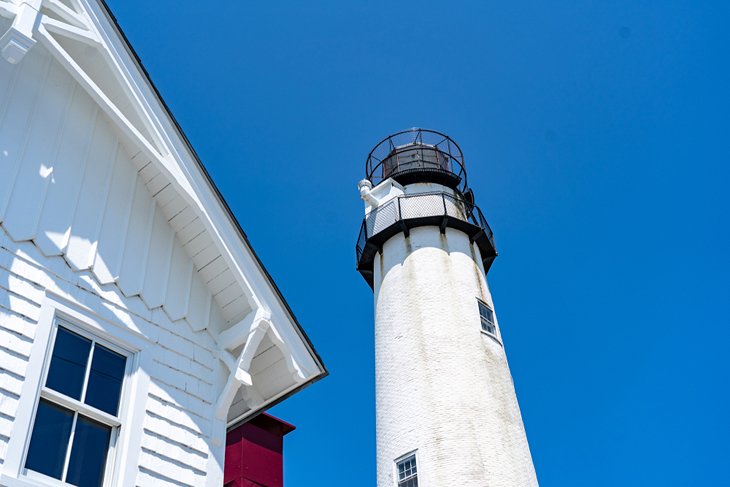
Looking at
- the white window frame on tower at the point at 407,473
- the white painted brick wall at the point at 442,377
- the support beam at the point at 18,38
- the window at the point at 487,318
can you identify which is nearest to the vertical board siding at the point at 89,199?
the support beam at the point at 18,38

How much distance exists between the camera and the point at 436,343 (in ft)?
69.5

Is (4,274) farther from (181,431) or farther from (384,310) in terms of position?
(384,310)

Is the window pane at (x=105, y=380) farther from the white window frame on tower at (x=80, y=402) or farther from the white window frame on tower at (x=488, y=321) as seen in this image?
the white window frame on tower at (x=488, y=321)

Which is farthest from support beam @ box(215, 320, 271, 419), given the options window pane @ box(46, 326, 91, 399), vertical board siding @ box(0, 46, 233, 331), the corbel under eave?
window pane @ box(46, 326, 91, 399)

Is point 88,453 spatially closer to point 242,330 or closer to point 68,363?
point 68,363

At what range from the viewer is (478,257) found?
2567 centimetres

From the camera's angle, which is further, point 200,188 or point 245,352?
point 200,188

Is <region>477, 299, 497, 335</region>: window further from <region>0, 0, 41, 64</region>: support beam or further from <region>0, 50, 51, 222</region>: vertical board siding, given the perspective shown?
<region>0, 0, 41, 64</region>: support beam

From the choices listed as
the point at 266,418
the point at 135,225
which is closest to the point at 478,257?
the point at 266,418

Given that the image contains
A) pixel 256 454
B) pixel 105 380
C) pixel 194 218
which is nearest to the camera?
pixel 105 380

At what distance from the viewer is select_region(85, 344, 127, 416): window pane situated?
6473mm

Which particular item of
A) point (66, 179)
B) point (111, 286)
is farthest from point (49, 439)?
point (66, 179)

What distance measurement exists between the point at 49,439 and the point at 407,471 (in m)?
14.5

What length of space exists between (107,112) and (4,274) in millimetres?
1987
